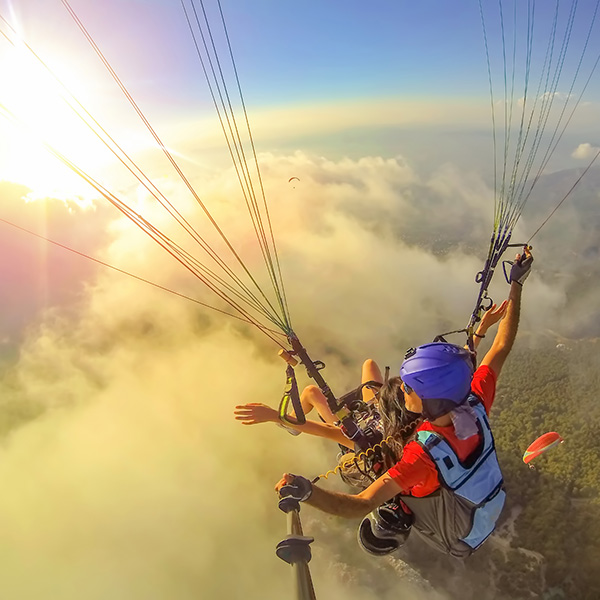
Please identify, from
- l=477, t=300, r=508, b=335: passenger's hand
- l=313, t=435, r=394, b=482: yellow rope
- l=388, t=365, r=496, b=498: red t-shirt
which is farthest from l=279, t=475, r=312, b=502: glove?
l=477, t=300, r=508, b=335: passenger's hand

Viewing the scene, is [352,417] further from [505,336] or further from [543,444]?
[543,444]

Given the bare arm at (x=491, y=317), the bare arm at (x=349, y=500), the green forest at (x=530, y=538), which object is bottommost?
the green forest at (x=530, y=538)

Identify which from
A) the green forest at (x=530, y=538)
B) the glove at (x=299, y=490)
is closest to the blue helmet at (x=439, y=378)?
the glove at (x=299, y=490)

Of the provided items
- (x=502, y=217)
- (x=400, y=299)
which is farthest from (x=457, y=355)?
(x=400, y=299)

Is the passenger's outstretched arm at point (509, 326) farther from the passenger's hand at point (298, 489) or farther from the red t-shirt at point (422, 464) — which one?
the passenger's hand at point (298, 489)

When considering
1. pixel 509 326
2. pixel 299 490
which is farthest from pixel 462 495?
pixel 509 326

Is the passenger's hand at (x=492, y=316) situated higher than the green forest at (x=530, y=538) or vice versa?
the passenger's hand at (x=492, y=316)
